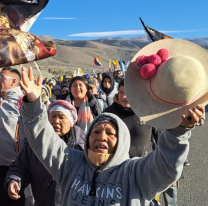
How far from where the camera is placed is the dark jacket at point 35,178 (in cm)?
235

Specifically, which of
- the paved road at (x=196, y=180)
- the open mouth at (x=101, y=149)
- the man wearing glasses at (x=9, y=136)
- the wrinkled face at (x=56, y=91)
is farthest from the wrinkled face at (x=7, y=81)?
the wrinkled face at (x=56, y=91)

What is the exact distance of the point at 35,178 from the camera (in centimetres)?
241

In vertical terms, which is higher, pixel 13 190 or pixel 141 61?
pixel 141 61

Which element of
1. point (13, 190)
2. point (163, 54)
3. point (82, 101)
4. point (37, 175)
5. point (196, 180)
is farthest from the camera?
point (196, 180)

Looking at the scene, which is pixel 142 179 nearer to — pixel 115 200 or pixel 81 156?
pixel 115 200

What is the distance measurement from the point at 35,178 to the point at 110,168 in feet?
2.99

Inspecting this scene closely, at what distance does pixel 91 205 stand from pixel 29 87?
80 centimetres

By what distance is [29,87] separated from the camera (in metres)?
1.61

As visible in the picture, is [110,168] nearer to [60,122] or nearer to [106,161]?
[106,161]

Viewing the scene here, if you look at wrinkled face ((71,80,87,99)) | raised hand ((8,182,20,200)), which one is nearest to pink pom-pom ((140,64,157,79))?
raised hand ((8,182,20,200))

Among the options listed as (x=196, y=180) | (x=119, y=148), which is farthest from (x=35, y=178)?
(x=196, y=180)

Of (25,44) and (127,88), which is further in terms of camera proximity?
→ (127,88)

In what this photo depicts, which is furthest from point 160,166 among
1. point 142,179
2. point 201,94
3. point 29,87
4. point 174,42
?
point 29,87

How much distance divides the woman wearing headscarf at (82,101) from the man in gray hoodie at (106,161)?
2.07m
